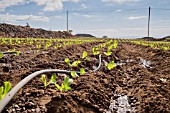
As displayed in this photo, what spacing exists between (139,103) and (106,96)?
0.46m

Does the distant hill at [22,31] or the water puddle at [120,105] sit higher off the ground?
the distant hill at [22,31]

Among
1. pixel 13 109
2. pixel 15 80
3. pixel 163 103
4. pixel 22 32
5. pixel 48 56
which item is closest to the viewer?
pixel 13 109

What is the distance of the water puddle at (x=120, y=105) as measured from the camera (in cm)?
307

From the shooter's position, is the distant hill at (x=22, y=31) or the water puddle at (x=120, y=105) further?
the distant hill at (x=22, y=31)

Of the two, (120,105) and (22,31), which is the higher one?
(22,31)

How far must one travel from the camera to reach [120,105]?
3256 mm

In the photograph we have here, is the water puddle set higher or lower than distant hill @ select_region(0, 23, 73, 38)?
lower

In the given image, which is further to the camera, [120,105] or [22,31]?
[22,31]

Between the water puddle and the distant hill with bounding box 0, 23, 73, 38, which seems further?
the distant hill with bounding box 0, 23, 73, 38

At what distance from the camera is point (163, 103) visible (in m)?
2.92

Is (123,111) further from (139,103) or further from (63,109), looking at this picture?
(63,109)

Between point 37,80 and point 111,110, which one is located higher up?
point 37,80

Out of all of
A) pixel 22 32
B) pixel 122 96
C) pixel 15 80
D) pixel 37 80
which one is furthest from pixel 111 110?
pixel 22 32

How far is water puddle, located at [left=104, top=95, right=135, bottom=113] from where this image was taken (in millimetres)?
3070
